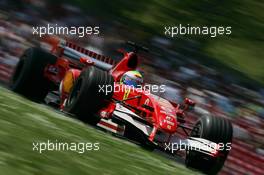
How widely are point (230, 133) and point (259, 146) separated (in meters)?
2.47

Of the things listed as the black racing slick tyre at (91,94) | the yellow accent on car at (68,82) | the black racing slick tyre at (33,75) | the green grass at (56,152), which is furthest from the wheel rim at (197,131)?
the black racing slick tyre at (33,75)

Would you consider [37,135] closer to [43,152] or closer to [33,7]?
[43,152]

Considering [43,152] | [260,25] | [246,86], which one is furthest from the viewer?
[260,25]

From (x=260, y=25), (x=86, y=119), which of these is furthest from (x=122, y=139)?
(x=260, y=25)

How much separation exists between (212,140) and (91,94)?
6.70 ft

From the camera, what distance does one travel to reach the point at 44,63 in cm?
1133

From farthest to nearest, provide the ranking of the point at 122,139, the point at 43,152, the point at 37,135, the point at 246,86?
1. the point at 246,86
2. the point at 122,139
3. the point at 37,135
4. the point at 43,152

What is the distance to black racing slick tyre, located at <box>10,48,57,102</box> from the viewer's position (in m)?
11.2

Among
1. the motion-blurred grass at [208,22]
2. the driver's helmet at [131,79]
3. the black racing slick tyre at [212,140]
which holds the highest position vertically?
the motion-blurred grass at [208,22]

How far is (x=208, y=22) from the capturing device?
18.0m

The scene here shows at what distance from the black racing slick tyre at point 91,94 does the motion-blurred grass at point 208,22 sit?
248 inches

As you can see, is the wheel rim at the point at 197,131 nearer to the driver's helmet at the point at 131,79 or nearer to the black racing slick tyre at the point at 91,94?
the driver's helmet at the point at 131,79

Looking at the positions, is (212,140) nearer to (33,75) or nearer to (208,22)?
(33,75)

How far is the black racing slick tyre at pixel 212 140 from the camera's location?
381 inches
